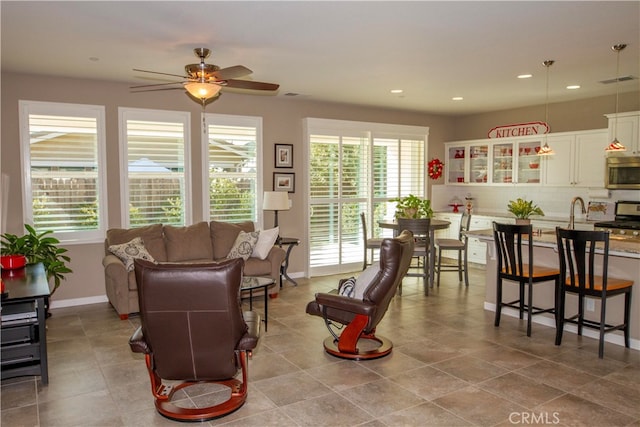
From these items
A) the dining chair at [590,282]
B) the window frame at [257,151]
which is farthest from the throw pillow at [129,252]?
the dining chair at [590,282]

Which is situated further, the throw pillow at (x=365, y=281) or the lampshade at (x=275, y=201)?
the lampshade at (x=275, y=201)

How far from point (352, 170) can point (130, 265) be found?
4006 mm

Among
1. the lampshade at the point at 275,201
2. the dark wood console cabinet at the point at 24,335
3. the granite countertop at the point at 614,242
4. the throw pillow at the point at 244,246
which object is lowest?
the dark wood console cabinet at the point at 24,335

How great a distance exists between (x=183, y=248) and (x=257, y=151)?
1.92 m

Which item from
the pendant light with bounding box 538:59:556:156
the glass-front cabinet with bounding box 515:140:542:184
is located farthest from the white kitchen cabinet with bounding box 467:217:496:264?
the pendant light with bounding box 538:59:556:156

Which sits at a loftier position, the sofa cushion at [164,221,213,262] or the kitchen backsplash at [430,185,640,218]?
the kitchen backsplash at [430,185,640,218]

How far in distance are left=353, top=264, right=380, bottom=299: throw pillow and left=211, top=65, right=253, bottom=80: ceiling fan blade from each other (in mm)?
1962

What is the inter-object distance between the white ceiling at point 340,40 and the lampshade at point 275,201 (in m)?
1.55

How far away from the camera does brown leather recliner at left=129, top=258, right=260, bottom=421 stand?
2865 mm

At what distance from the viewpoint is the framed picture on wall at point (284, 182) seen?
7.27 m

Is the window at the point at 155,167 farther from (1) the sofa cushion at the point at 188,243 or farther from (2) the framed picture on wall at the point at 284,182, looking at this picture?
(2) the framed picture on wall at the point at 284,182

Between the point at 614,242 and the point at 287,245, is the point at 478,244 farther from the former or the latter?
the point at 614,242

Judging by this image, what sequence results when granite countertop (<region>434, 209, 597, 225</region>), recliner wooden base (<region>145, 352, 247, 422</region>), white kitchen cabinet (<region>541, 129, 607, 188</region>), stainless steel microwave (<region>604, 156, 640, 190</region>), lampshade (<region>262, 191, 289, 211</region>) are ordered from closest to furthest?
recliner wooden base (<region>145, 352, 247, 422</region>) → stainless steel microwave (<region>604, 156, 640, 190</region>) → lampshade (<region>262, 191, 289, 211</region>) → white kitchen cabinet (<region>541, 129, 607, 188</region>) → granite countertop (<region>434, 209, 597, 225</region>)

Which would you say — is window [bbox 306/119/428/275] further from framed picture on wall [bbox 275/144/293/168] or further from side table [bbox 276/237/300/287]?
side table [bbox 276/237/300/287]
